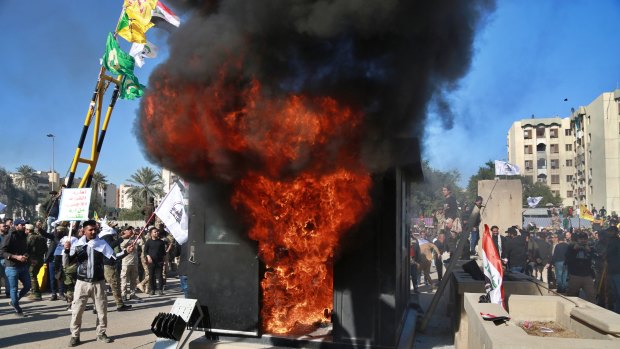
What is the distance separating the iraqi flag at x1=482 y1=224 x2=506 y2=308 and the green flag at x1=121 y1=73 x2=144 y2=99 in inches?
484

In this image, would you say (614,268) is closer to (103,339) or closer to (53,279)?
(103,339)

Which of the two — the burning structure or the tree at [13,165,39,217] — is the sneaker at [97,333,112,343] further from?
the tree at [13,165,39,217]

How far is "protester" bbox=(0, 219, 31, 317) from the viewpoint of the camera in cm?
930

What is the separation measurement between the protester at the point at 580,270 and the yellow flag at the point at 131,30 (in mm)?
12285

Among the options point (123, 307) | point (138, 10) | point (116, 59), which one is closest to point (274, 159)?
point (123, 307)

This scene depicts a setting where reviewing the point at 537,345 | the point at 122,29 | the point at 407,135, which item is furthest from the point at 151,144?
the point at 122,29

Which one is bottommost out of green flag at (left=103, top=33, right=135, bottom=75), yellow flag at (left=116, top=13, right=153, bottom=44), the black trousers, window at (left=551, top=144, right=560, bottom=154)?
the black trousers

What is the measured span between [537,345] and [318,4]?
3.83 metres

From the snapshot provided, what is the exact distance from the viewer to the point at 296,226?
609 cm

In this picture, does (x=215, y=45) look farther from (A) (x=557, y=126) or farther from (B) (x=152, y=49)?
(A) (x=557, y=126)

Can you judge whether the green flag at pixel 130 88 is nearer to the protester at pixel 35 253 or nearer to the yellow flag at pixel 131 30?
the yellow flag at pixel 131 30

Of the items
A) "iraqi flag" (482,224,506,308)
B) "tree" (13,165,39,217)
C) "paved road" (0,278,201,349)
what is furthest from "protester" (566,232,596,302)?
"tree" (13,165,39,217)

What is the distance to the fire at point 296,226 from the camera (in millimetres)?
5758

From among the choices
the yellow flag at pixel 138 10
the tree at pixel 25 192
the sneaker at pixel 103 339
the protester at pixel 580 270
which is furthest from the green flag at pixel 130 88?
the tree at pixel 25 192
